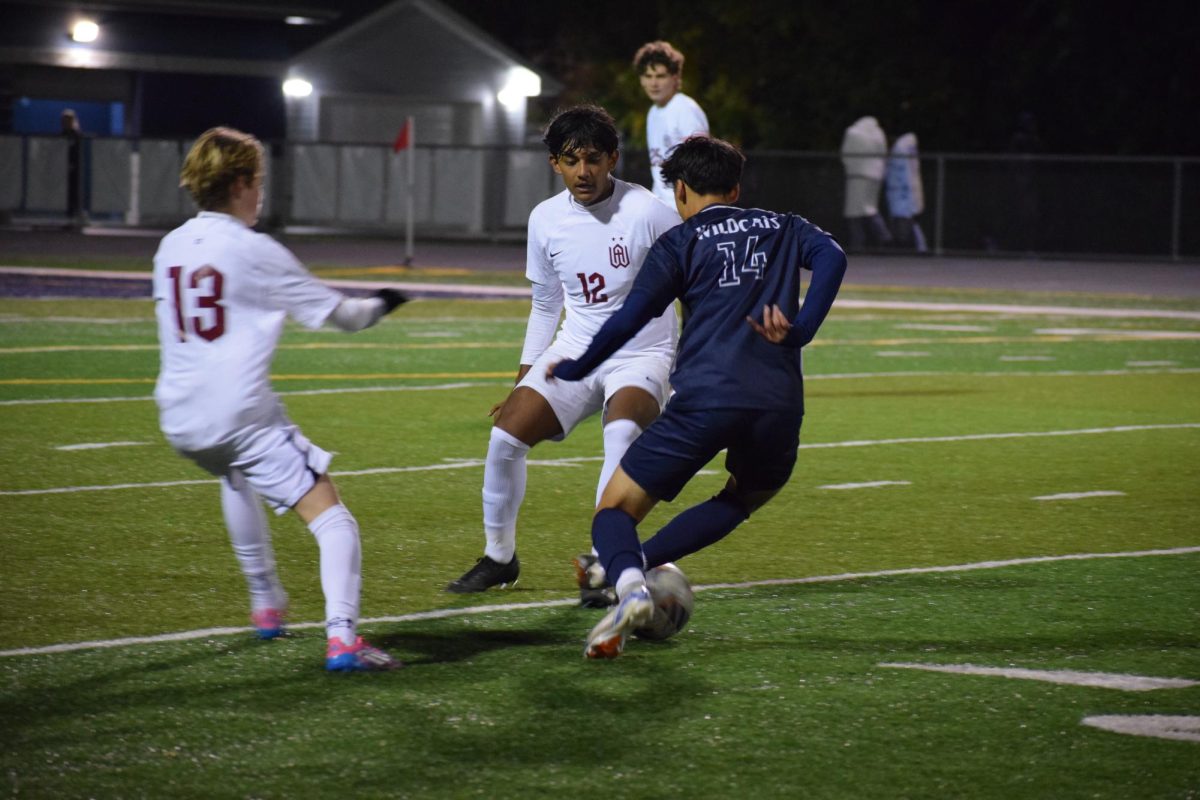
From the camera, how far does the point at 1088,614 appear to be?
7.18 meters

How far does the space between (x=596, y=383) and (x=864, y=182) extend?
91.7 ft

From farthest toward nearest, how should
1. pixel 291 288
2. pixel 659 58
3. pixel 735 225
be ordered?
pixel 659 58 < pixel 735 225 < pixel 291 288

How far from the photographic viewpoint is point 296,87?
43.2m

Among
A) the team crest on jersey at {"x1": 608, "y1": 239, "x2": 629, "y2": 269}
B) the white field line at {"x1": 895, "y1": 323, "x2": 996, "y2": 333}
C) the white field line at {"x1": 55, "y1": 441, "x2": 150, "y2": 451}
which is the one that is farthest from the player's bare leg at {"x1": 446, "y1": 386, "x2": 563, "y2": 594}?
the white field line at {"x1": 895, "y1": 323, "x2": 996, "y2": 333}

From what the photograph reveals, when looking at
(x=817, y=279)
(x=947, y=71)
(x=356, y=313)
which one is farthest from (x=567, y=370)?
(x=947, y=71)

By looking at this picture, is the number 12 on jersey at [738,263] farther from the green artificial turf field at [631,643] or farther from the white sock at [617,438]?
the green artificial turf field at [631,643]

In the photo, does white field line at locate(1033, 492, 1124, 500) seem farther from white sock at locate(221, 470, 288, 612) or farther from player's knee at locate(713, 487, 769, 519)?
white sock at locate(221, 470, 288, 612)

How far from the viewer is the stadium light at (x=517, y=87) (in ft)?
146

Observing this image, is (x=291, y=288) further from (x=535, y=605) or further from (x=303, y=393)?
(x=303, y=393)

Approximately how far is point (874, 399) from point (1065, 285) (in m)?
15.0

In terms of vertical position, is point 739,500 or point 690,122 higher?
point 690,122

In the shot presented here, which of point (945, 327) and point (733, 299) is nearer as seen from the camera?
point (733, 299)

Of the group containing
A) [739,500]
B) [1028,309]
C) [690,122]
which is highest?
[690,122]

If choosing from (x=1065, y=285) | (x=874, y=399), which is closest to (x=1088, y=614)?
→ (x=874, y=399)
